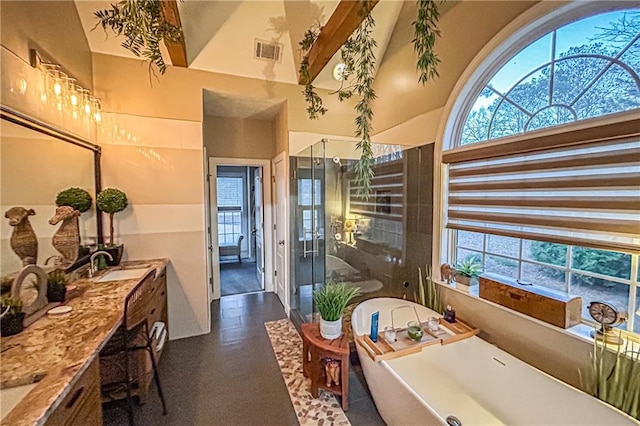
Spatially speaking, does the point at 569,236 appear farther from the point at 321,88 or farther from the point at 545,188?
the point at 321,88

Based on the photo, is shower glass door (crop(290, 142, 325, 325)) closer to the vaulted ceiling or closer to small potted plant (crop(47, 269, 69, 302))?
the vaulted ceiling

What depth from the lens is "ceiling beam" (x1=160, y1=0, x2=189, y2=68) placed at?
2.12 meters

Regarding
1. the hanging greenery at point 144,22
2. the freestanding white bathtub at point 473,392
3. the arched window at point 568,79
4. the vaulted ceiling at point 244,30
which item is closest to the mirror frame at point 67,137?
the hanging greenery at point 144,22

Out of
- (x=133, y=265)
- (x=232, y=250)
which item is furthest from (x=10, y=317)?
(x=232, y=250)

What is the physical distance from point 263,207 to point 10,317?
3.31 metres

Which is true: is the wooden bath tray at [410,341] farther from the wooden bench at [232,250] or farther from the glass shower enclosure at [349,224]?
the wooden bench at [232,250]

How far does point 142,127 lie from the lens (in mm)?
2908

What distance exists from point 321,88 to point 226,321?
3.28 meters

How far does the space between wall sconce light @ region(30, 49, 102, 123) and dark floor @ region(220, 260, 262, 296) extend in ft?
10.3

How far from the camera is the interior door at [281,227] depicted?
3.78m

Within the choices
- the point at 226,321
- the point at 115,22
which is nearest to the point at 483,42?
the point at 115,22

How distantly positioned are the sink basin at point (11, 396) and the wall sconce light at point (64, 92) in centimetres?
192

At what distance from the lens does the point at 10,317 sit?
1.38 meters

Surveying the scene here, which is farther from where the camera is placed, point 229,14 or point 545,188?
point 229,14
